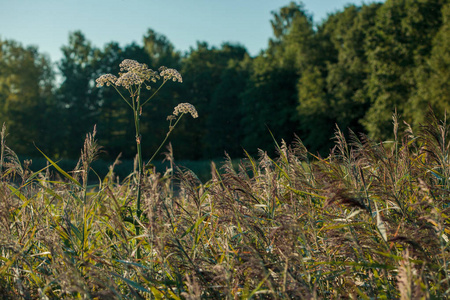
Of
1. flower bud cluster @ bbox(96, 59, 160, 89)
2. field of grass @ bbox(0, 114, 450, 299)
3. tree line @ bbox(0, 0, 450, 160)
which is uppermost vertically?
tree line @ bbox(0, 0, 450, 160)

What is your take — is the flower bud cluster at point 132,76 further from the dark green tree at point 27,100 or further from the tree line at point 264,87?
the dark green tree at point 27,100

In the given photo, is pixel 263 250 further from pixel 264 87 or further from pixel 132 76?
pixel 264 87

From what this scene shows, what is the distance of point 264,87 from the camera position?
39594mm

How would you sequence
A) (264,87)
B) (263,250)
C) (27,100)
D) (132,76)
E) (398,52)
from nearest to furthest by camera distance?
(263,250) → (132,76) → (398,52) → (27,100) → (264,87)

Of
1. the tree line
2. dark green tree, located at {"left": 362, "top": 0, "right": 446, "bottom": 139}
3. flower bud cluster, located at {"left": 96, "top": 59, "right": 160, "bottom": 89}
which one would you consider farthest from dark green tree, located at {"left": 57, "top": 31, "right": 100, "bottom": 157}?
flower bud cluster, located at {"left": 96, "top": 59, "right": 160, "bottom": 89}

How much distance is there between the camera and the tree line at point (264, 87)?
2717 centimetres

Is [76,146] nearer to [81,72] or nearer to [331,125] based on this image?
[81,72]

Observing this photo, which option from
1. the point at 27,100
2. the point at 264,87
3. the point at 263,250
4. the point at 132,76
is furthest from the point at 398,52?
the point at 27,100

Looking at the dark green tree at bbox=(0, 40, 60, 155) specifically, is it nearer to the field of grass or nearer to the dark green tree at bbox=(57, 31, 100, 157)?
the dark green tree at bbox=(57, 31, 100, 157)

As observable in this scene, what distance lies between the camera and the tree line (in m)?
27.2

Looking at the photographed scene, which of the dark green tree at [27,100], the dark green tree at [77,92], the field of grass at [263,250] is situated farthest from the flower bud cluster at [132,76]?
the dark green tree at [77,92]

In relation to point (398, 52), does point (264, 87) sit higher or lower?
lower

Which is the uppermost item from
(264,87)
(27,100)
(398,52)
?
(398,52)

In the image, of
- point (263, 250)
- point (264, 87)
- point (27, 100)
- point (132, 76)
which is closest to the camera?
point (263, 250)
